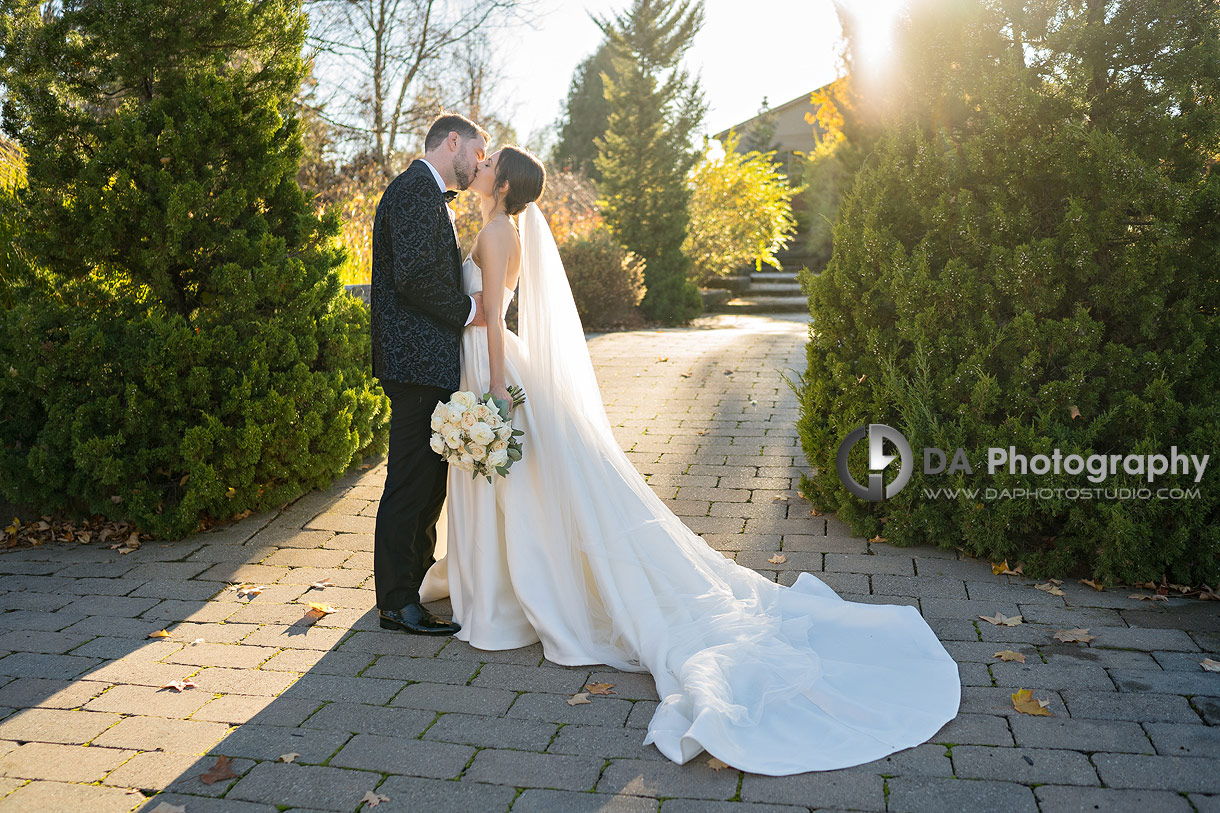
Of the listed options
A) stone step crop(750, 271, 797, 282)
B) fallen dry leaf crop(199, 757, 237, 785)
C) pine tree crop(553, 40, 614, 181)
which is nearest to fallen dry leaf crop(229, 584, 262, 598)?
fallen dry leaf crop(199, 757, 237, 785)

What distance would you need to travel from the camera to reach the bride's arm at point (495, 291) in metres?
3.89

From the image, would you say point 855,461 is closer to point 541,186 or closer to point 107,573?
point 541,186

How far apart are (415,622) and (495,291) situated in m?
1.54

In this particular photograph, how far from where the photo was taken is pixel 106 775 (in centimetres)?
296

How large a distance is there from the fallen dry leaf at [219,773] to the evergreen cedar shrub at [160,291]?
8.68 feet

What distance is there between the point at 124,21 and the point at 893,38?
4.49 metres

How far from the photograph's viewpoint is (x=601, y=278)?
14.8 meters

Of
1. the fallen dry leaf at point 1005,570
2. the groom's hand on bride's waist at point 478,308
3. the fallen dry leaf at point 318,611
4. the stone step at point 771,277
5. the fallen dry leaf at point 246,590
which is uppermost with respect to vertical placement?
the groom's hand on bride's waist at point 478,308

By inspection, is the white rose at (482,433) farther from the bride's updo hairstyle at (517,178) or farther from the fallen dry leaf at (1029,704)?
the fallen dry leaf at (1029,704)

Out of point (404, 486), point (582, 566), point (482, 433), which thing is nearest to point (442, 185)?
point (482, 433)

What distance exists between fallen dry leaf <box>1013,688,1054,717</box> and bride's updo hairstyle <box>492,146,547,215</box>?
109 inches

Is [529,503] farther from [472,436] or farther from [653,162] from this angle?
[653,162]

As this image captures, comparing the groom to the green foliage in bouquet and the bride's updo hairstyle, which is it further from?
the green foliage in bouquet

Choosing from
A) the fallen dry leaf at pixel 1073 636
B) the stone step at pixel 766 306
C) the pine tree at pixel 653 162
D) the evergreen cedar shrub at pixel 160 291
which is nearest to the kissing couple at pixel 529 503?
the fallen dry leaf at pixel 1073 636
